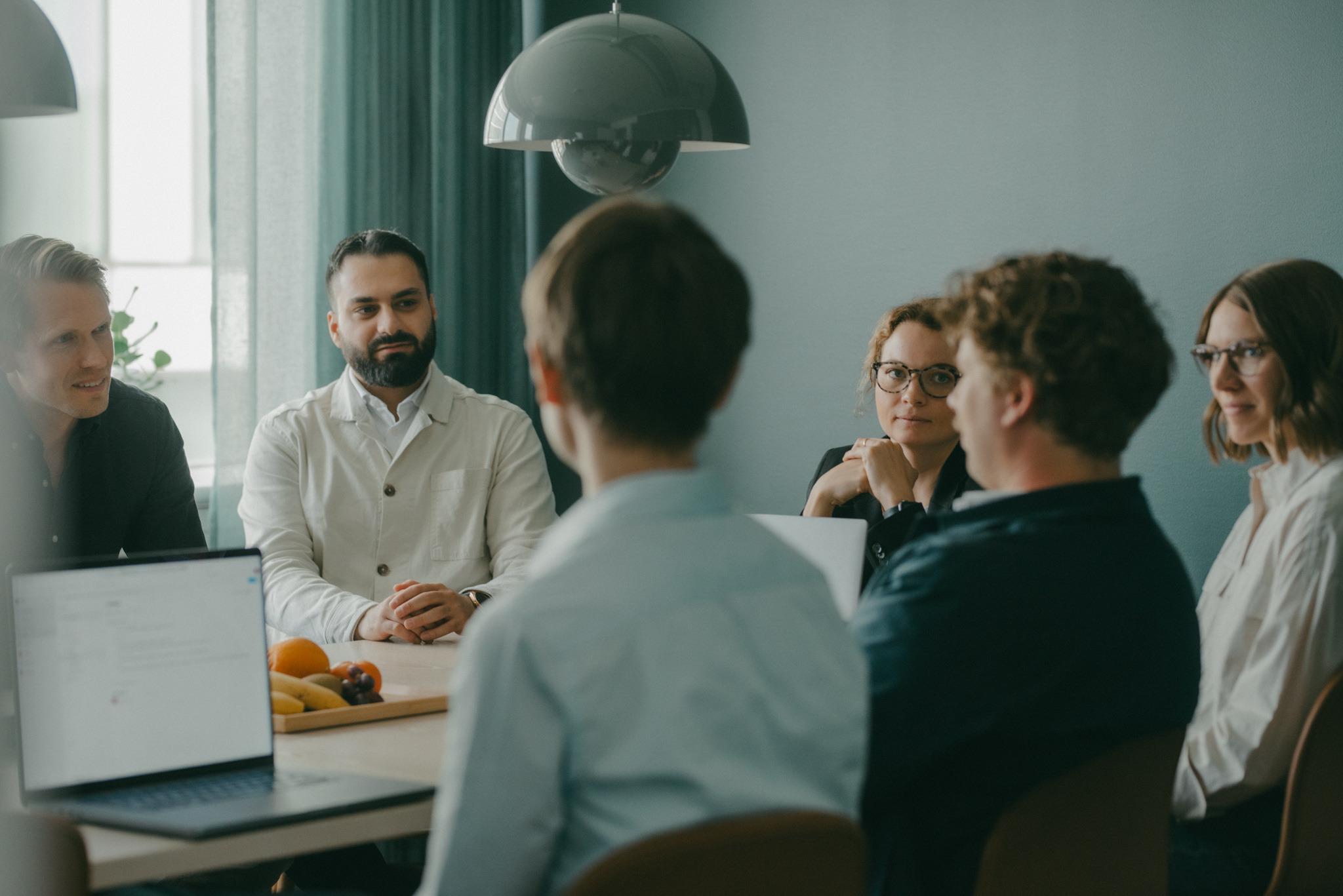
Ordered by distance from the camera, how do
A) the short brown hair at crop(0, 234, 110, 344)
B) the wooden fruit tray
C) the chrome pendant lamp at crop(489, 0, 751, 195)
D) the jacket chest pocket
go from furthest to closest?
the jacket chest pocket < the short brown hair at crop(0, 234, 110, 344) < the chrome pendant lamp at crop(489, 0, 751, 195) < the wooden fruit tray

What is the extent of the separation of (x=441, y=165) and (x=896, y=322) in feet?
6.65

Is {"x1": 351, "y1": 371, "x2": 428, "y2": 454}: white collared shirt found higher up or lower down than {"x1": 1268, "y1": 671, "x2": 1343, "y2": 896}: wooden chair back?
higher up

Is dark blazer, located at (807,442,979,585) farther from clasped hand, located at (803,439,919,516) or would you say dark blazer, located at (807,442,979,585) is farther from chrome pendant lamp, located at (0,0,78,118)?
chrome pendant lamp, located at (0,0,78,118)

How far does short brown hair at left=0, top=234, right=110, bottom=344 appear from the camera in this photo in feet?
7.23

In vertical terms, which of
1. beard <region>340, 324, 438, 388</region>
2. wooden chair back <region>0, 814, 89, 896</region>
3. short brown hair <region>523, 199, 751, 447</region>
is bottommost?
wooden chair back <region>0, 814, 89, 896</region>

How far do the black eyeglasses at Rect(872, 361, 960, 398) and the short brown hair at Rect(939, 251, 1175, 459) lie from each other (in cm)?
95

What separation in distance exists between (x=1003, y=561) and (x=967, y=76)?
7.50 ft

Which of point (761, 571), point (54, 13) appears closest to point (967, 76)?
point (54, 13)

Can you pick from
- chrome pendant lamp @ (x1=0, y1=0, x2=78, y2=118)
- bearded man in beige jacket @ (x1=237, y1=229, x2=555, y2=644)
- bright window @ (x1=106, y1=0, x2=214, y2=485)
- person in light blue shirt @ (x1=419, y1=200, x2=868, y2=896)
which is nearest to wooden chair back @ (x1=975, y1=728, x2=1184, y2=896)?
person in light blue shirt @ (x1=419, y1=200, x2=868, y2=896)

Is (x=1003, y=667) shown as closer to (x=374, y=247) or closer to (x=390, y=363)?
(x=390, y=363)

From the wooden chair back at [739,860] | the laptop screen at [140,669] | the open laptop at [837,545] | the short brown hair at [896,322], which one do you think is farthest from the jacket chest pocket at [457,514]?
the wooden chair back at [739,860]

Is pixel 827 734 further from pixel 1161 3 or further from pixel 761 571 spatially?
pixel 1161 3

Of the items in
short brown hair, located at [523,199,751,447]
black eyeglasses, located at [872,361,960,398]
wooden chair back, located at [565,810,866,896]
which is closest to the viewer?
wooden chair back, located at [565,810,866,896]

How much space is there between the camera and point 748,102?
374 cm
